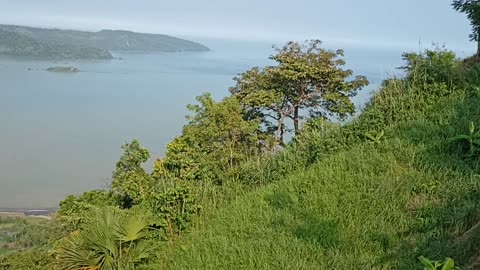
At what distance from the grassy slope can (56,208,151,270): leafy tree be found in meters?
0.30

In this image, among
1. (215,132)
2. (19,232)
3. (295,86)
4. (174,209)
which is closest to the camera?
(174,209)

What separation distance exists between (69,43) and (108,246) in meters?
175

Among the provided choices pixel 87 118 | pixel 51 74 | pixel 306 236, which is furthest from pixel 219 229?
pixel 51 74

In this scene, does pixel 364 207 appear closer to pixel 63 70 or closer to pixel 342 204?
pixel 342 204

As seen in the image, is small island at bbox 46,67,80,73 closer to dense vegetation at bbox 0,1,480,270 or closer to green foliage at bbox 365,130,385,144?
dense vegetation at bbox 0,1,480,270

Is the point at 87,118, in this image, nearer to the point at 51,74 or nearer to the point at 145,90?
the point at 145,90

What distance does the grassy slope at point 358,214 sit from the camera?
12.0ft

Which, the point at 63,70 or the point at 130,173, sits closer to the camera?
the point at 130,173

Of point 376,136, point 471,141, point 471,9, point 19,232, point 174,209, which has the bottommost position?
point 19,232

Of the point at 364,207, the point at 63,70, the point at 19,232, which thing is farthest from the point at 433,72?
the point at 63,70

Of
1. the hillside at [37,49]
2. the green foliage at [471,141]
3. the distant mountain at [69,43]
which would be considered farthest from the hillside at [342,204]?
the distant mountain at [69,43]

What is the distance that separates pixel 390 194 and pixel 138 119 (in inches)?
1688

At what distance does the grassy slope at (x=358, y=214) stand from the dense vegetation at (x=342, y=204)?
0.01m

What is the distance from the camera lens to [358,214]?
416 centimetres
